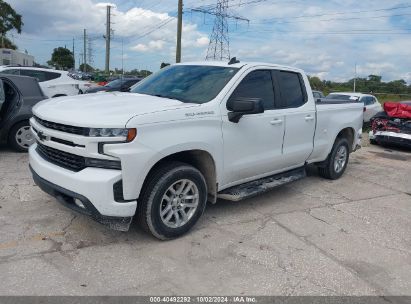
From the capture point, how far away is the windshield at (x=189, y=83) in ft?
15.5

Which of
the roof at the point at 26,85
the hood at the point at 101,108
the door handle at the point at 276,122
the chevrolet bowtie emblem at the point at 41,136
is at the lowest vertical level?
the chevrolet bowtie emblem at the point at 41,136

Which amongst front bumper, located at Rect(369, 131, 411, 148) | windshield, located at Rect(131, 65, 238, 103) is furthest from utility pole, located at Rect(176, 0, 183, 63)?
windshield, located at Rect(131, 65, 238, 103)

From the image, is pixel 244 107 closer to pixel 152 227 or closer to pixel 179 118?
pixel 179 118

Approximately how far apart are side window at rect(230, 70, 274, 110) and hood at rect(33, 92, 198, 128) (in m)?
0.85

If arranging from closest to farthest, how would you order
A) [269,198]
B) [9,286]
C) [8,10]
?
1. [9,286]
2. [269,198]
3. [8,10]

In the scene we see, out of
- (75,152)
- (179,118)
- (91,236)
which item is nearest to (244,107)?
(179,118)

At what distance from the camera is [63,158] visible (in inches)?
158

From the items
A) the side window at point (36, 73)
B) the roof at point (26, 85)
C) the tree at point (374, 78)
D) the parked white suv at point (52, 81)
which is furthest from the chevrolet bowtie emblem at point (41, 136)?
the tree at point (374, 78)

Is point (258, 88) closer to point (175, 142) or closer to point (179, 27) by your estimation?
point (175, 142)

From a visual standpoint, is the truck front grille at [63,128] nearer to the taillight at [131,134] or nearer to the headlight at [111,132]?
the headlight at [111,132]

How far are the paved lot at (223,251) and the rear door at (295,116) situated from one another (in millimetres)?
715

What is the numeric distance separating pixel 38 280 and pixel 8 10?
57300mm

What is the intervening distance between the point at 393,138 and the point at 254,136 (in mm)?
7817

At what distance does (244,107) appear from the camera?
442 centimetres
